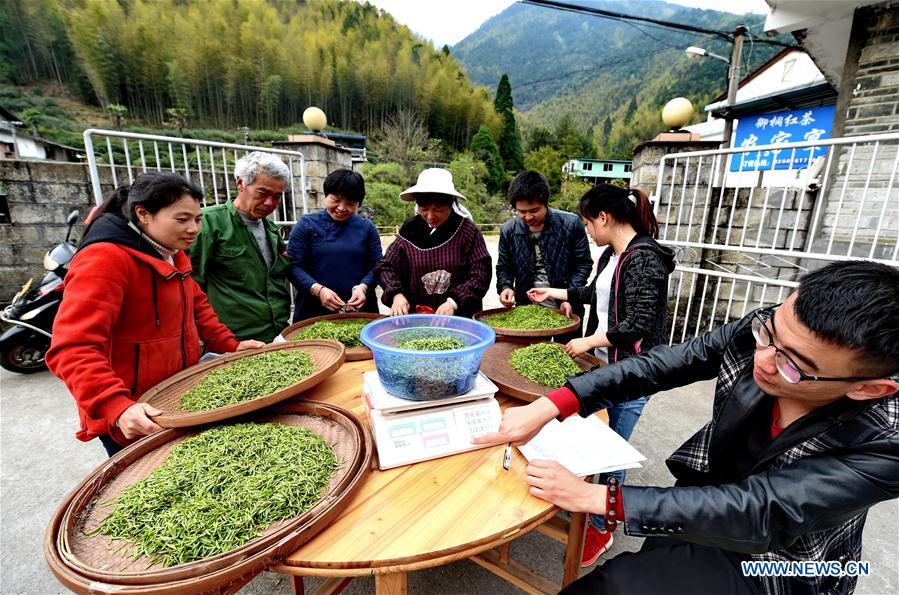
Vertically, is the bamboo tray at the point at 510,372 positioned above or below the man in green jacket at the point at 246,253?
below

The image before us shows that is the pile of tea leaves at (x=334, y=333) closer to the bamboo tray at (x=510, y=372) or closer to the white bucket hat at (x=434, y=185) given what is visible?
the bamboo tray at (x=510, y=372)

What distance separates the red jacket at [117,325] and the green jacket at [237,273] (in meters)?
0.48

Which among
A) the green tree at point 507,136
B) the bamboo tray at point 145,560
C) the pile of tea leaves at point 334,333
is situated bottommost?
the bamboo tray at point 145,560

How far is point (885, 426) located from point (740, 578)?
22.2 inches

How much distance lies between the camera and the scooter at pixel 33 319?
11.5ft

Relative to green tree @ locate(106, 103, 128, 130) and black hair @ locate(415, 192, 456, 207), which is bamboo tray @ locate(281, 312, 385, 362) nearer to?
black hair @ locate(415, 192, 456, 207)

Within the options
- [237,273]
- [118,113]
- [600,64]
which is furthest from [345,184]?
[118,113]

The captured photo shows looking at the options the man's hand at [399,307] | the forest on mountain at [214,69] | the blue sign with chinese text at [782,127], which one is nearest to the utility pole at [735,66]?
the blue sign with chinese text at [782,127]

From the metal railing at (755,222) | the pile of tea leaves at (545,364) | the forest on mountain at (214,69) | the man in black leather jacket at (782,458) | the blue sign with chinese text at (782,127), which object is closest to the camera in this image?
the man in black leather jacket at (782,458)

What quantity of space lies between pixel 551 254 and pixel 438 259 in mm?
802

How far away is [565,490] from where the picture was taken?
3.47 feet

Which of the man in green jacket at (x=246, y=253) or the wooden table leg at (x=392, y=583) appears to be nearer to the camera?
the wooden table leg at (x=392, y=583)

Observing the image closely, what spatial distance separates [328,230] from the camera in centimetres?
272

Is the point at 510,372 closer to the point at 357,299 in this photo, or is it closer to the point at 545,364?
the point at 545,364
